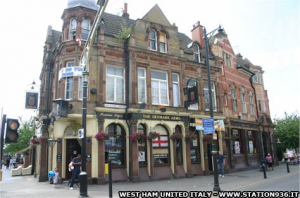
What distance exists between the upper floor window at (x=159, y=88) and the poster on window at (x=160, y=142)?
257 centimetres

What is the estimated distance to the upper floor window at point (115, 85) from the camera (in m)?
17.5

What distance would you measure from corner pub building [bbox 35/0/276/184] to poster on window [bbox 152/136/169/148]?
→ 0.24ft

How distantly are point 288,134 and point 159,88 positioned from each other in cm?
2383

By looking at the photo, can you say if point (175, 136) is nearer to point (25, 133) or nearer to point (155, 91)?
point (155, 91)

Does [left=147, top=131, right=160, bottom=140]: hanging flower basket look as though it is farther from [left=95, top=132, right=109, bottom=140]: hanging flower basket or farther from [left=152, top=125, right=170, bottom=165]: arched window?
[left=95, top=132, right=109, bottom=140]: hanging flower basket

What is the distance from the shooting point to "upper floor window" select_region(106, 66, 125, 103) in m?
17.5

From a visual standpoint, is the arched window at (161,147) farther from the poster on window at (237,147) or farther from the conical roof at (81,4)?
the conical roof at (81,4)

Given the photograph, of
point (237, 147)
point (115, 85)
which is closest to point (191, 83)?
point (115, 85)

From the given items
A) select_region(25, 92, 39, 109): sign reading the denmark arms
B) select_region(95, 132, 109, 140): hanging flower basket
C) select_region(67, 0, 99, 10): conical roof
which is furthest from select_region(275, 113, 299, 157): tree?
select_region(25, 92, 39, 109): sign reading the denmark arms

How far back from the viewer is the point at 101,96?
16.7 metres

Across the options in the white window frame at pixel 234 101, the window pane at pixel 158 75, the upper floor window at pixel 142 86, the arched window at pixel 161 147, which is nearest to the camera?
the arched window at pixel 161 147

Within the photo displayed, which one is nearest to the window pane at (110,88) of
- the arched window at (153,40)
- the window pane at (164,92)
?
the window pane at (164,92)

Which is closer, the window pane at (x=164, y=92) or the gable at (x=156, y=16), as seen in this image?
the window pane at (x=164, y=92)

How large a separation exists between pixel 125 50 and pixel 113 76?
6.99 feet
